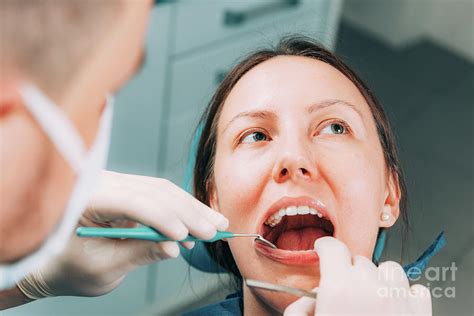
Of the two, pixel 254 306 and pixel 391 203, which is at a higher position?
pixel 391 203

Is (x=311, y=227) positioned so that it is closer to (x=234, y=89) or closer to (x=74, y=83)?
(x=234, y=89)

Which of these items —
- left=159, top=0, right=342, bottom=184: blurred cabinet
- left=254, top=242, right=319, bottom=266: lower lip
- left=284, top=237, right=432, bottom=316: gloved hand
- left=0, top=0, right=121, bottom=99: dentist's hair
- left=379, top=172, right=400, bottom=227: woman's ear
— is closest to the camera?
left=0, top=0, right=121, bottom=99: dentist's hair

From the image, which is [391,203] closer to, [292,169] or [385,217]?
[385,217]

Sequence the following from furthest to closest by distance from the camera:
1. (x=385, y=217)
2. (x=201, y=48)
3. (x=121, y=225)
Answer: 1. (x=201, y=48)
2. (x=385, y=217)
3. (x=121, y=225)

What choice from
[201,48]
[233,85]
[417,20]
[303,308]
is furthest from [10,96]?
[417,20]

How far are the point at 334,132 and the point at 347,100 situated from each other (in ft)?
0.17

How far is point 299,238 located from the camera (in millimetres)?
1097

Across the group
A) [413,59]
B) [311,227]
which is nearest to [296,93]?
[311,227]

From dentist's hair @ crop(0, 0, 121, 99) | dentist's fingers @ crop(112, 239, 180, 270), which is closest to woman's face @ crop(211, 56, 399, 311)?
dentist's fingers @ crop(112, 239, 180, 270)

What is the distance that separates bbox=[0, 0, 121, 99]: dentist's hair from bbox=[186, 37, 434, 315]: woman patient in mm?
392

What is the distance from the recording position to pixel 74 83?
650 mm

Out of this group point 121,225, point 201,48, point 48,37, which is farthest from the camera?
point 201,48

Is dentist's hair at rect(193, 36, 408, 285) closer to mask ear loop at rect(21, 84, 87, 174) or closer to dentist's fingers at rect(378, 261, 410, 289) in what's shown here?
dentist's fingers at rect(378, 261, 410, 289)

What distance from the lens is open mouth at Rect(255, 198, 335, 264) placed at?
0.96 meters
